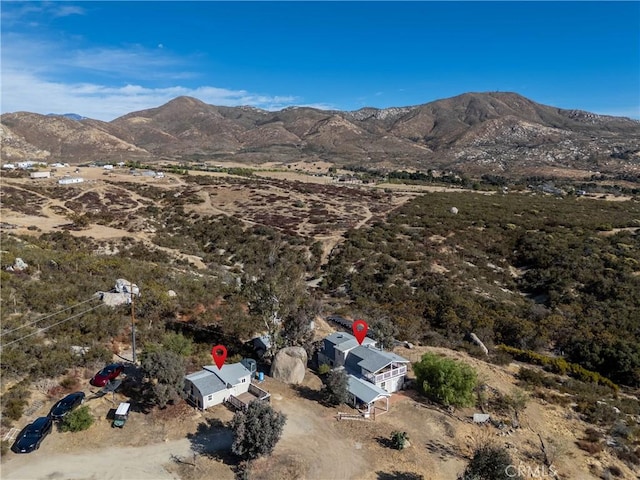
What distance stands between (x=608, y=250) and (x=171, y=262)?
48566 millimetres

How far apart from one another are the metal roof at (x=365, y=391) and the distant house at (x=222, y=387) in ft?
14.3

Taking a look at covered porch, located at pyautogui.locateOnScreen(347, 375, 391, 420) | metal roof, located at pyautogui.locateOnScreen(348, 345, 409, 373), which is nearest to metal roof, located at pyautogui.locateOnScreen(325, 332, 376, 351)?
metal roof, located at pyautogui.locateOnScreen(348, 345, 409, 373)

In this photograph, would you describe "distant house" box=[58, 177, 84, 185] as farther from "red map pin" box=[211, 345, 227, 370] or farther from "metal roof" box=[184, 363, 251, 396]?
"metal roof" box=[184, 363, 251, 396]

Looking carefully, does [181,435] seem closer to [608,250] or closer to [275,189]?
[608,250]

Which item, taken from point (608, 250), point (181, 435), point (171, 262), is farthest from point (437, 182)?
point (181, 435)

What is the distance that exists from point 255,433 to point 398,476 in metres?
5.90

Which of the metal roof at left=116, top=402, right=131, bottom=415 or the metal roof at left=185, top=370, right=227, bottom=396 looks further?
→ the metal roof at left=185, top=370, right=227, bottom=396

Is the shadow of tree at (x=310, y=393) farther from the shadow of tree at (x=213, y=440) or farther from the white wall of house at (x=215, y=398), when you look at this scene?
the shadow of tree at (x=213, y=440)

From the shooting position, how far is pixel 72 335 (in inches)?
887

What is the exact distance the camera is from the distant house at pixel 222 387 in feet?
63.4

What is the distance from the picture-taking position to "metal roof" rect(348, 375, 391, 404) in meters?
19.8

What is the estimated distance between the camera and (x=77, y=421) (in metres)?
17.0

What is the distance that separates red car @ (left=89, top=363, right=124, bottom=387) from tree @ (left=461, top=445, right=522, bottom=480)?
1684cm

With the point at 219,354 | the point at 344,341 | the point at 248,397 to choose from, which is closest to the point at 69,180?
the point at 219,354
